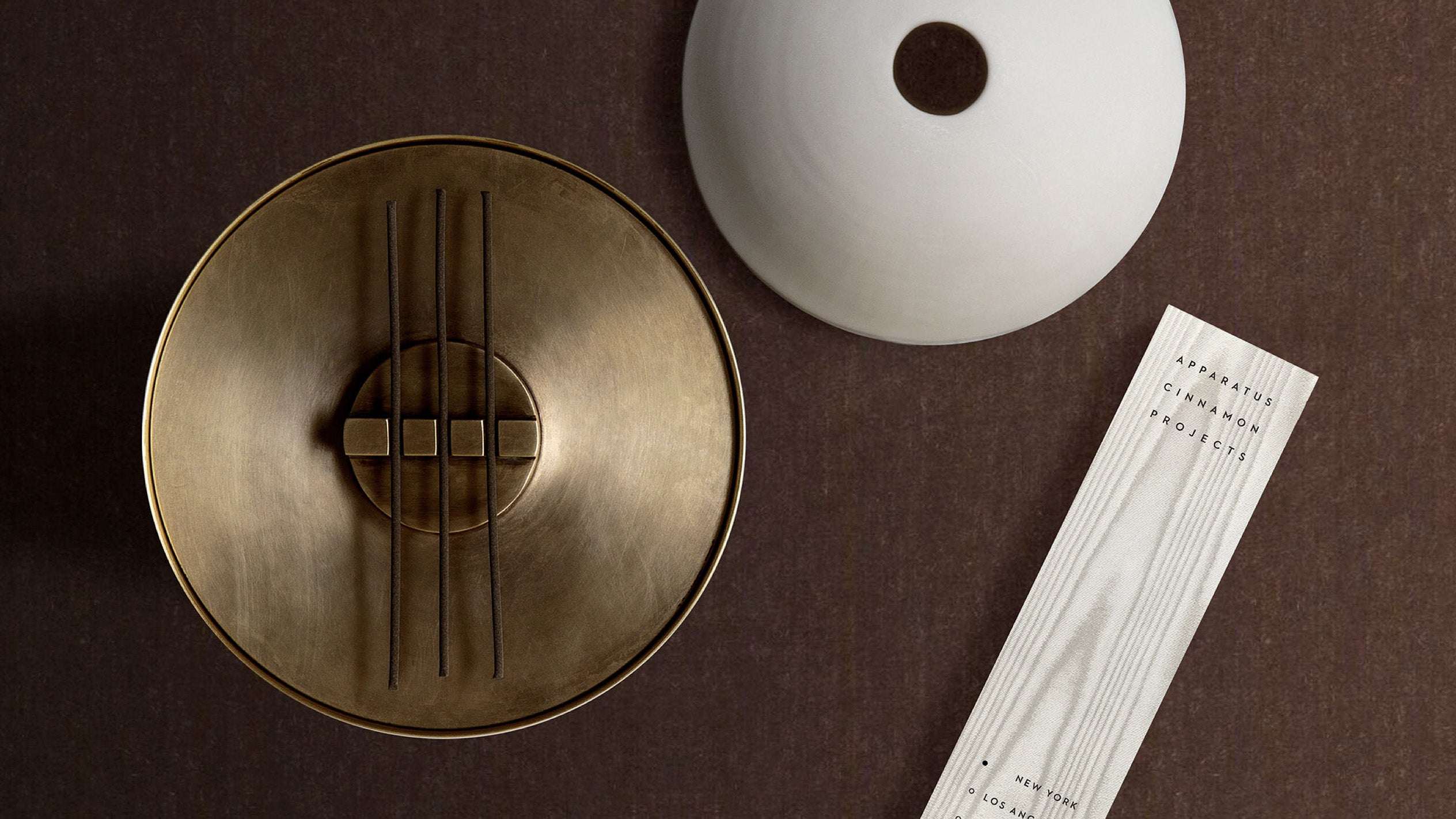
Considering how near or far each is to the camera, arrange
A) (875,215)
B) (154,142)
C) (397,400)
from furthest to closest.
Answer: (154,142)
(875,215)
(397,400)

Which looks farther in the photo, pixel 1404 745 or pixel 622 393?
pixel 1404 745

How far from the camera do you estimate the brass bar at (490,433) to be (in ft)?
1.60

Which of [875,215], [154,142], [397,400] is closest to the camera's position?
[397,400]

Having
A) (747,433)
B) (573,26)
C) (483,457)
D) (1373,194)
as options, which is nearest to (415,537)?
(483,457)

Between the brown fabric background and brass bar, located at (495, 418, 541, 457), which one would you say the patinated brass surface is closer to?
brass bar, located at (495, 418, 541, 457)

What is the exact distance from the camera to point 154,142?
28.3 inches

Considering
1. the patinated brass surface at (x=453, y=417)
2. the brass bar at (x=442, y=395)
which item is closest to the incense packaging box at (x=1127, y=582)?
the patinated brass surface at (x=453, y=417)

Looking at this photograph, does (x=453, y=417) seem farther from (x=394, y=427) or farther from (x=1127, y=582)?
(x=1127, y=582)

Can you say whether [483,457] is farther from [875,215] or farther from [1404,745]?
[1404,745]

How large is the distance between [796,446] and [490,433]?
30 centimetres

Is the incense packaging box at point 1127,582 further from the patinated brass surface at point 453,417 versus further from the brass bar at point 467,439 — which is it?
the brass bar at point 467,439

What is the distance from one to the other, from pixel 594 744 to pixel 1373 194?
746 mm

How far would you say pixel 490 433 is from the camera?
0.49 m

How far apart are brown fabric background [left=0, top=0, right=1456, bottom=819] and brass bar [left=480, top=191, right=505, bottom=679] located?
0.79ft
